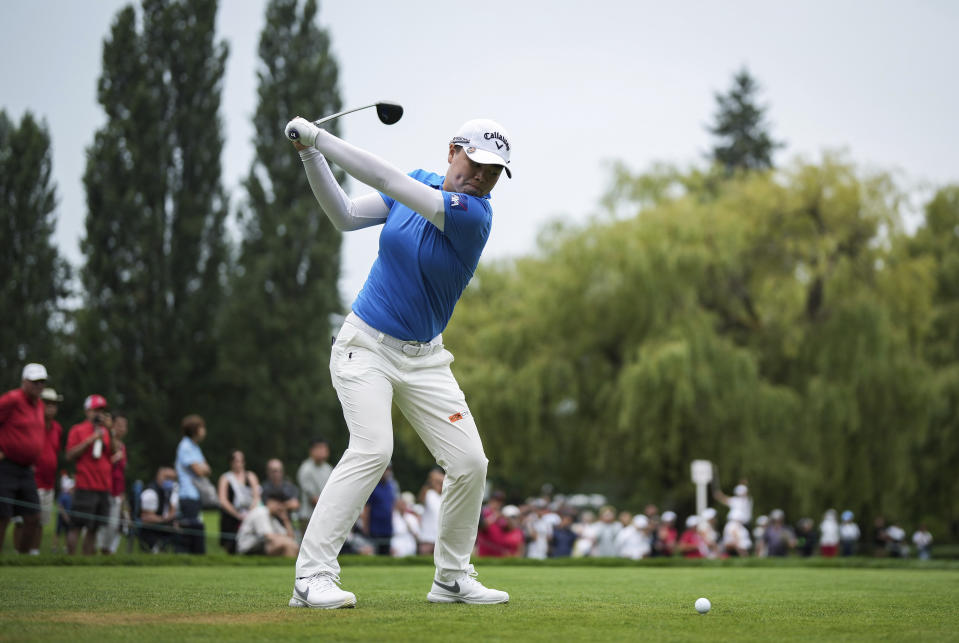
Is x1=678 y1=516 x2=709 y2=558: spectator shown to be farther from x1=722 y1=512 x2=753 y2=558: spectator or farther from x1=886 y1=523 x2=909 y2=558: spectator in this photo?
x1=886 y1=523 x2=909 y2=558: spectator

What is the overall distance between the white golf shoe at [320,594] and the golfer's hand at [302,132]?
2.31 metres

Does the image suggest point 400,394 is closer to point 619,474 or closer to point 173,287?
point 619,474

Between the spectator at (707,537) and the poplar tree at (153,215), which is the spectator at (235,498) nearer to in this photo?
the spectator at (707,537)

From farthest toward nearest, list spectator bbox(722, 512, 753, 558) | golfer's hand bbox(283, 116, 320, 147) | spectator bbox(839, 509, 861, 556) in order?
1. spectator bbox(839, 509, 861, 556)
2. spectator bbox(722, 512, 753, 558)
3. golfer's hand bbox(283, 116, 320, 147)

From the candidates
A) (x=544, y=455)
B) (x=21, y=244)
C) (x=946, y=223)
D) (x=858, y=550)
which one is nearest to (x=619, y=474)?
(x=544, y=455)

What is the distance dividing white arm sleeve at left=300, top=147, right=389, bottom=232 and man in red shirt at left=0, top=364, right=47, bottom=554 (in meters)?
7.28

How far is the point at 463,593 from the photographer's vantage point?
6457 millimetres

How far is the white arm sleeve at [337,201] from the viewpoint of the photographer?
6.06 metres

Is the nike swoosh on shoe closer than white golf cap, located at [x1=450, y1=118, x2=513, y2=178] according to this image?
No

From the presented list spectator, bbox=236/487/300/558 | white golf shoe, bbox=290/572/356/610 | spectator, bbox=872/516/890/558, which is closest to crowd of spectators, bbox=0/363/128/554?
spectator, bbox=236/487/300/558

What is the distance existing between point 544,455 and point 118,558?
20876 mm

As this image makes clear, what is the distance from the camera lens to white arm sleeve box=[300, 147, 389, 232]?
6.06 meters

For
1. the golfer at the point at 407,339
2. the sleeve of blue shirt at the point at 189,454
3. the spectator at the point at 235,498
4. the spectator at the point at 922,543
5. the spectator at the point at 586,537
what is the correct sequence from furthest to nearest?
1. the spectator at the point at 922,543
2. the spectator at the point at 586,537
3. the spectator at the point at 235,498
4. the sleeve of blue shirt at the point at 189,454
5. the golfer at the point at 407,339

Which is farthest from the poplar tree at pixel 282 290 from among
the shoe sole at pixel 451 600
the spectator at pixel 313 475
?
the shoe sole at pixel 451 600
